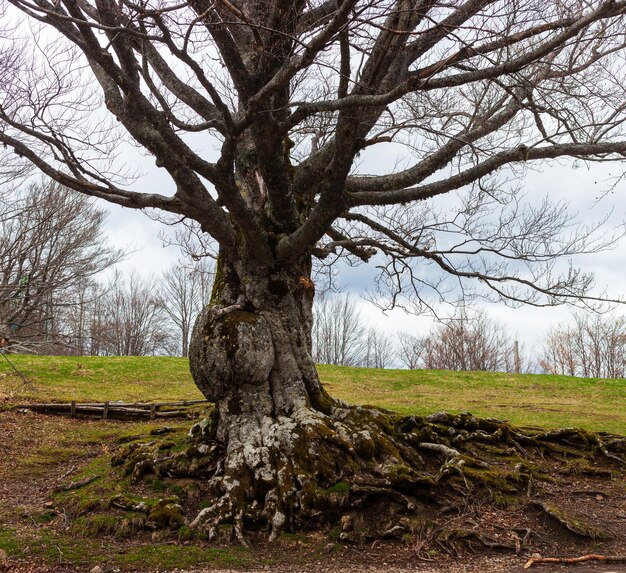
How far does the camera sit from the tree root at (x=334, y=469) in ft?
18.6

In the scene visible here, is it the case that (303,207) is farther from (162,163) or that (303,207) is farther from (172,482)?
(172,482)

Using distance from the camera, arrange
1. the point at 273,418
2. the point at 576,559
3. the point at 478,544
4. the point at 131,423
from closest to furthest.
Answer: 1. the point at 576,559
2. the point at 478,544
3. the point at 273,418
4. the point at 131,423

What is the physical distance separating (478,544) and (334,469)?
1670mm

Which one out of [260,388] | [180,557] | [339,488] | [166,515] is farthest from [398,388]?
[180,557]

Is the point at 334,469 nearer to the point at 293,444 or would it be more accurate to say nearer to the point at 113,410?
the point at 293,444

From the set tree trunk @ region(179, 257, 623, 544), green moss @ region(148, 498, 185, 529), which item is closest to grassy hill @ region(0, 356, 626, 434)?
tree trunk @ region(179, 257, 623, 544)

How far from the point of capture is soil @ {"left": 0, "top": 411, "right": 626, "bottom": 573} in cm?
493

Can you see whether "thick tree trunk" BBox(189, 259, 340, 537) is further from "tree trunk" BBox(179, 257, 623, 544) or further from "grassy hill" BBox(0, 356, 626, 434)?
"grassy hill" BBox(0, 356, 626, 434)

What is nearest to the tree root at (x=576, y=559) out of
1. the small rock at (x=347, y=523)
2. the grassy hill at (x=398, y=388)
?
the small rock at (x=347, y=523)

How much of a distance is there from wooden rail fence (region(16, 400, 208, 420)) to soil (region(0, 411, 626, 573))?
5.73 meters

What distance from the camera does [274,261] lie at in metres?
7.42

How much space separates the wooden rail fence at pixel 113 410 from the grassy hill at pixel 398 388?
1.11 meters

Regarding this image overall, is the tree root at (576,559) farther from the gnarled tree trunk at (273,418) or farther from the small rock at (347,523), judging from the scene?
the small rock at (347,523)

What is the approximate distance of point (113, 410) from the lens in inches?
509
